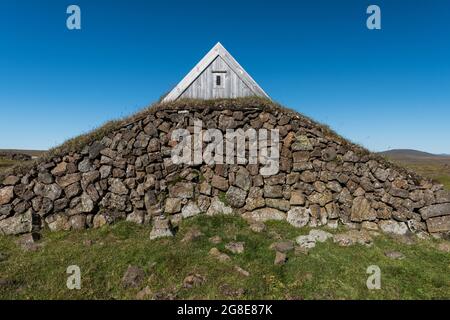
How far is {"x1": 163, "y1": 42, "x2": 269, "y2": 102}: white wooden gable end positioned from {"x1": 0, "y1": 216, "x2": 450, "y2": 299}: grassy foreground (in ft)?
26.4

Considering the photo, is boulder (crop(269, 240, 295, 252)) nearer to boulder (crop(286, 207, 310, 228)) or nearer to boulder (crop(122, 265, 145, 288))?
boulder (crop(286, 207, 310, 228))

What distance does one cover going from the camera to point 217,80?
16688 millimetres

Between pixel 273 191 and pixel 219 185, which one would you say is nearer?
pixel 273 191

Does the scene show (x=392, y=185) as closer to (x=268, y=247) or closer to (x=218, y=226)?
(x=268, y=247)

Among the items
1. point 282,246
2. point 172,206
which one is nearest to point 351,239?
point 282,246

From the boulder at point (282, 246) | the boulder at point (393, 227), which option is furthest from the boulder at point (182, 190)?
the boulder at point (393, 227)

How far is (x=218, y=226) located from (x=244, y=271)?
3148mm

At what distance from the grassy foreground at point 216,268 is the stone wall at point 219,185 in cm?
113

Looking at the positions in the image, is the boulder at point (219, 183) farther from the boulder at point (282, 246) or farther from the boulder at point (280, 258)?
the boulder at point (280, 258)

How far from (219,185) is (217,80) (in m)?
6.53

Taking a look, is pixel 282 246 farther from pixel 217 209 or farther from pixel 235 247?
pixel 217 209

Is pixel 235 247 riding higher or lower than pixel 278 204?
lower

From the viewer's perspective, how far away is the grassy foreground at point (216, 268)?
24.8 ft
